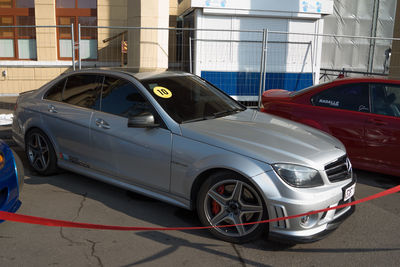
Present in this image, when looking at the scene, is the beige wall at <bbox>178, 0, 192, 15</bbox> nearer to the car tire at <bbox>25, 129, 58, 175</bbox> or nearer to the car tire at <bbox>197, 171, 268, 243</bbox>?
the car tire at <bbox>25, 129, 58, 175</bbox>

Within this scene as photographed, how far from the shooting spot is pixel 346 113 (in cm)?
573

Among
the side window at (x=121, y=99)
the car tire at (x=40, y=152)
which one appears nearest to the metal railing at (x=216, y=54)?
the car tire at (x=40, y=152)

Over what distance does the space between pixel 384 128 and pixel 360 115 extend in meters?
0.37

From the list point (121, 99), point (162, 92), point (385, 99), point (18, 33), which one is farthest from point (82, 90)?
point (18, 33)

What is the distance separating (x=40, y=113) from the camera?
17.8 ft

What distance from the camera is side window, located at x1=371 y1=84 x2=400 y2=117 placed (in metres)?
5.52

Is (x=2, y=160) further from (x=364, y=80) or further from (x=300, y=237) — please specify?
(x=364, y=80)

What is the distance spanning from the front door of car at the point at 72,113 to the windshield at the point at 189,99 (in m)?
0.85

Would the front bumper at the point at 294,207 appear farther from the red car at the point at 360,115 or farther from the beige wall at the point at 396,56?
the beige wall at the point at 396,56

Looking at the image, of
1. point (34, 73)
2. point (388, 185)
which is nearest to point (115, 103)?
point (388, 185)

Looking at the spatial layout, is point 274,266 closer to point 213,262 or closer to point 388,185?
point 213,262

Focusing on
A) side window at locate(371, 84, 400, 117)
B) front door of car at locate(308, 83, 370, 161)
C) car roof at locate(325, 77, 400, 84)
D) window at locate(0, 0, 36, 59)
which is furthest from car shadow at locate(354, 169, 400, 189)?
window at locate(0, 0, 36, 59)

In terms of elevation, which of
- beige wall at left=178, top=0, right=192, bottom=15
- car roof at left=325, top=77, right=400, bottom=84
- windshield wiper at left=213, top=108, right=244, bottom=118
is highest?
beige wall at left=178, top=0, right=192, bottom=15

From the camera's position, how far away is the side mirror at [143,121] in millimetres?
4188
